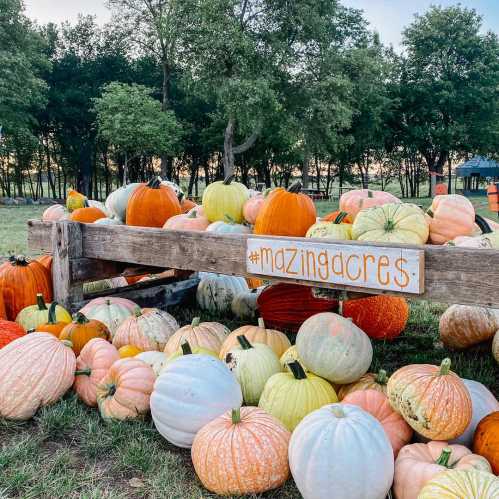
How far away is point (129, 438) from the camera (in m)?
2.24

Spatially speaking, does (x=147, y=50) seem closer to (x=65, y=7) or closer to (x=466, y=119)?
(x=65, y=7)

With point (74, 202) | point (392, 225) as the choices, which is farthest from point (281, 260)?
point (74, 202)

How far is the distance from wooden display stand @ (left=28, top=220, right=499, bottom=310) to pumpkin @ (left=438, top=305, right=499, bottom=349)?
3.83ft

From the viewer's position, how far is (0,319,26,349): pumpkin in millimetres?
2891

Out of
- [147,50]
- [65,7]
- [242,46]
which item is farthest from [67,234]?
[65,7]

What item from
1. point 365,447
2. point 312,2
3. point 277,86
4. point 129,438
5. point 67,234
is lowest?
point 129,438

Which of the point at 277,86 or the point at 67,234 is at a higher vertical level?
the point at 277,86

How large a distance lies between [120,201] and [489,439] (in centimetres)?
305

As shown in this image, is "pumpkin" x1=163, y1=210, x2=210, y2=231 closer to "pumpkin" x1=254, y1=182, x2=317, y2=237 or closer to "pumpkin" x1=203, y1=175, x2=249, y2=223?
"pumpkin" x1=203, y1=175, x2=249, y2=223

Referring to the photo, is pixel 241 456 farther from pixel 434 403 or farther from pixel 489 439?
pixel 489 439

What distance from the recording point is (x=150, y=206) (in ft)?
12.0

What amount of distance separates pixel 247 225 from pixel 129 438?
72.5 inches

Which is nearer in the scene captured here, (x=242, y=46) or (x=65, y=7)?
(x=242, y=46)

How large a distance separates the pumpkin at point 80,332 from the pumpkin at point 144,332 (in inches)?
5.0
